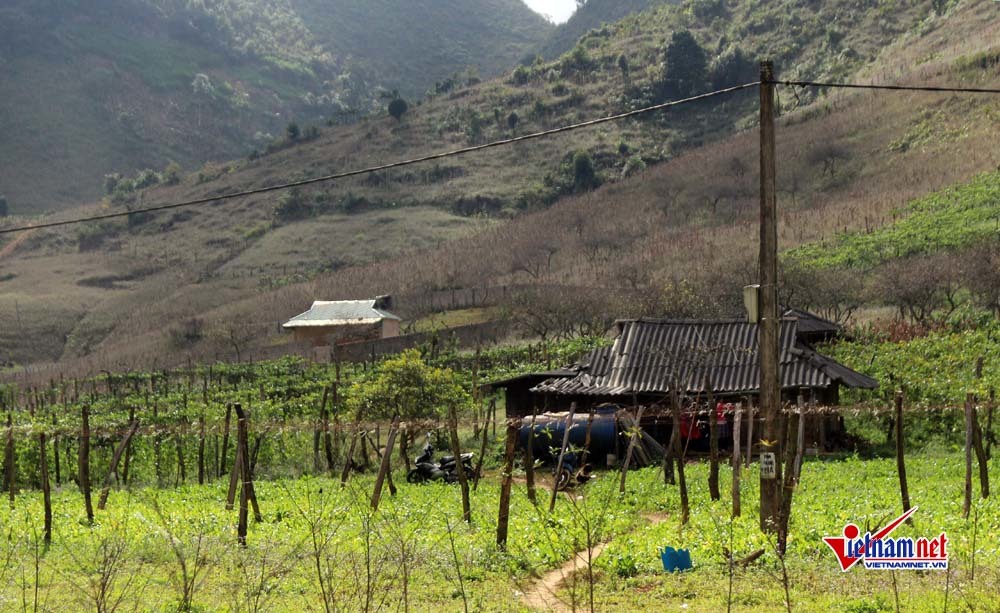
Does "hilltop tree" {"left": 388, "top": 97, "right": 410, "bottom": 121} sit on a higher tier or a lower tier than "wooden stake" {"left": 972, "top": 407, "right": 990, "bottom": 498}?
higher

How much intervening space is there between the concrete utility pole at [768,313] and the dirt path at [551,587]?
6.80ft

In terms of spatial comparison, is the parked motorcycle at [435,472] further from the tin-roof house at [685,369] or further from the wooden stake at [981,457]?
the wooden stake at [981,457]

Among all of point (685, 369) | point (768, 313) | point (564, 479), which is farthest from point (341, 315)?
A: point (768, 313)

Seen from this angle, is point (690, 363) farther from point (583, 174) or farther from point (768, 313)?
point (583, 174)

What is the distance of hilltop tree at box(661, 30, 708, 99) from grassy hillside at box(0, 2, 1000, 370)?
3867mm

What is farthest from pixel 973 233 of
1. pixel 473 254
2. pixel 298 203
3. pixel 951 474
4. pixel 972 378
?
pixel 298 203

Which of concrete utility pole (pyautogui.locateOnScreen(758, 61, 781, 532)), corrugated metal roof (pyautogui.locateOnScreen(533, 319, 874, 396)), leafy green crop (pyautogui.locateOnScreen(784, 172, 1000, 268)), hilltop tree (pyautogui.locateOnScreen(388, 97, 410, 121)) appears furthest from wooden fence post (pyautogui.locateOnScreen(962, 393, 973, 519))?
hilltop tree (pyautogui.locateOnScreen(388, 97, 410, 121))

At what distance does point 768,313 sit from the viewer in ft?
41.3

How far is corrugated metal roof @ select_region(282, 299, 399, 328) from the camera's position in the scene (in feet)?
219

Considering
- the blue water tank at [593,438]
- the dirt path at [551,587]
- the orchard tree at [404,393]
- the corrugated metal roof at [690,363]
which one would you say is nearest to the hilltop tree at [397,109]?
the corrugated metal roof at [690,363]

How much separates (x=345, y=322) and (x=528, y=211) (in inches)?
1968

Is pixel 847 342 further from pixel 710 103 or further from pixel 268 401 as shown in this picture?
pixel 710 103

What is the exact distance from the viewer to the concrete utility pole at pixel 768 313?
41.2ft

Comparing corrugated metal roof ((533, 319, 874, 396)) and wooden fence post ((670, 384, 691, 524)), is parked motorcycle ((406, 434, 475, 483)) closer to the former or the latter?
corrugated metal roof ((533, 319, 874, 396))
